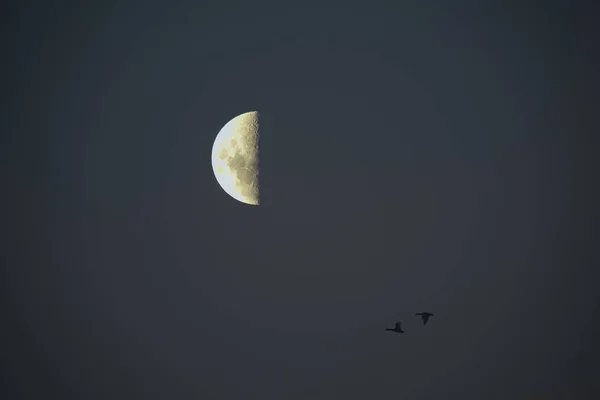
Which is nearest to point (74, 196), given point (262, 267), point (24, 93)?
point (24, 93)

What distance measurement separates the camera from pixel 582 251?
71.6ft

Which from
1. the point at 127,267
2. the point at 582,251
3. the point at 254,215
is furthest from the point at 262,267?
the point at 582,251

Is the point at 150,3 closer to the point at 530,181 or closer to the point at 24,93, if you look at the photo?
the point at 24,93

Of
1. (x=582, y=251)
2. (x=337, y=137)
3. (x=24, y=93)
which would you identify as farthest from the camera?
(x=24, y=93)

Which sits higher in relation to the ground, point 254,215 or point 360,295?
point 254,215

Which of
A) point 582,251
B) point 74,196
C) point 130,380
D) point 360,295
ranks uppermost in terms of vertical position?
point 74,196

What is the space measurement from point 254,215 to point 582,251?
13.8 m

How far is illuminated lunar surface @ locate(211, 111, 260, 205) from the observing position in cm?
2080

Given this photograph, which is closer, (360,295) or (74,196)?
(360,295)

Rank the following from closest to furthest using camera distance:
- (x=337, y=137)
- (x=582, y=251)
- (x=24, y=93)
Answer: (x=582, y=251), (x=337, y=137), (x=24, y=93)

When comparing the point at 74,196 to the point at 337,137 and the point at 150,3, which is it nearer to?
the point at 150,3

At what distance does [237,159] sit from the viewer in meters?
20.8

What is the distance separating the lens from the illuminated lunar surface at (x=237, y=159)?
2080 centimetres

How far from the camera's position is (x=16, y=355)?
23703 mm
